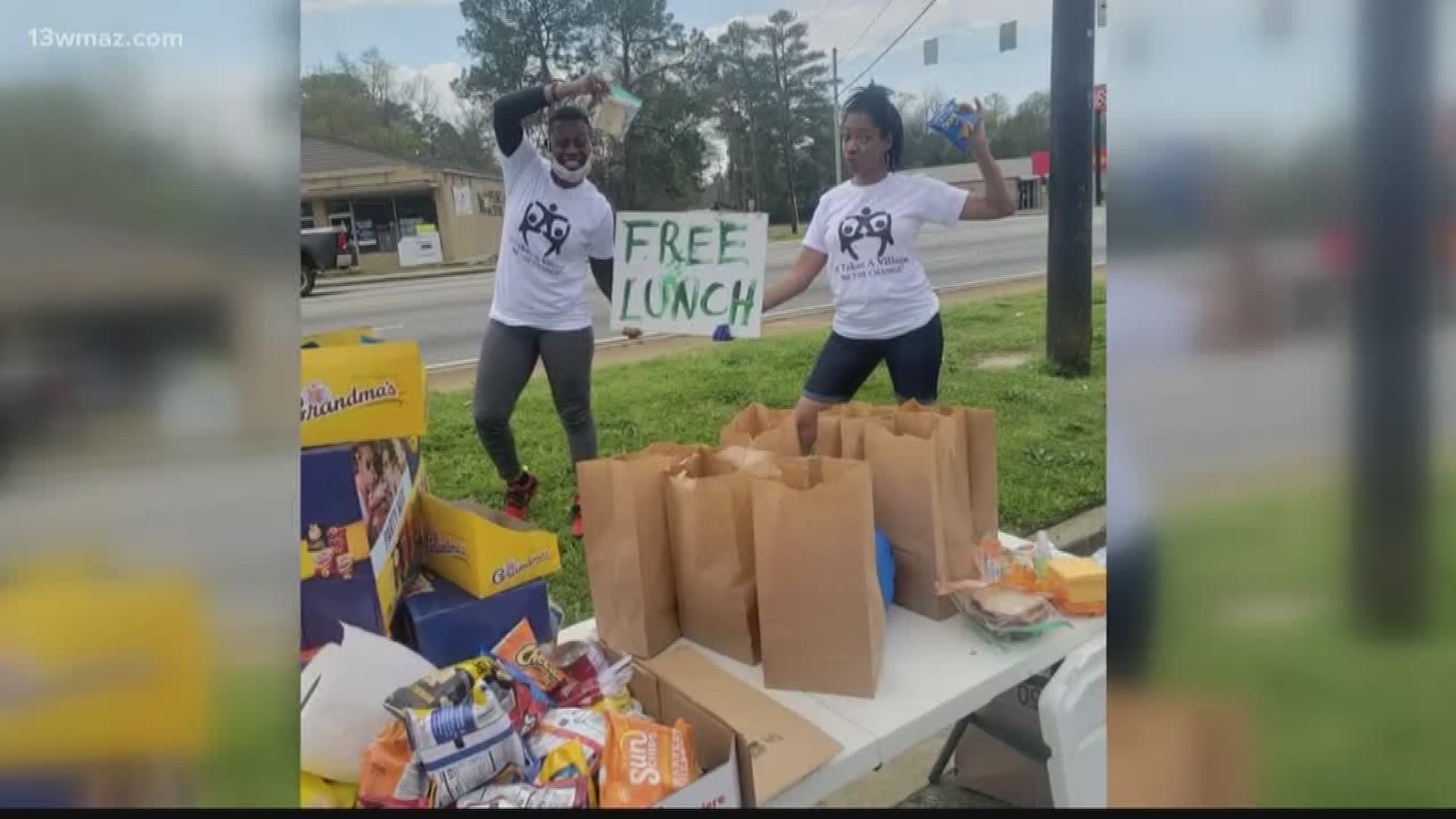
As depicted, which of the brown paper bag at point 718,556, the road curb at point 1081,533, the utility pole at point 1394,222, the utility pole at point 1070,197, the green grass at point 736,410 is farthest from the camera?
the utility pole at point 1070,197

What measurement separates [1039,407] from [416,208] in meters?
17.8

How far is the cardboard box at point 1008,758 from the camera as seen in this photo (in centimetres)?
186

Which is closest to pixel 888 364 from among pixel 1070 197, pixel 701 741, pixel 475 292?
pixel 701 741

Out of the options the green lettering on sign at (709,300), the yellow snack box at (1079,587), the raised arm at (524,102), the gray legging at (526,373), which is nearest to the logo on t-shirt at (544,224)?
the raised arm at (524,102)

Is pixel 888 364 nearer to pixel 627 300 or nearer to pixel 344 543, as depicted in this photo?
pixel 627 300

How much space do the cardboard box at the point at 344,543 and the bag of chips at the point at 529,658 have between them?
0.18 metres

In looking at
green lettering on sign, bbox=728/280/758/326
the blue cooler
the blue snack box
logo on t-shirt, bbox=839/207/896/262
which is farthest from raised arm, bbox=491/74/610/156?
the blue cooler

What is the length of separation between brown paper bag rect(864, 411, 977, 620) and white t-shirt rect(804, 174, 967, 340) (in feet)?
4.58

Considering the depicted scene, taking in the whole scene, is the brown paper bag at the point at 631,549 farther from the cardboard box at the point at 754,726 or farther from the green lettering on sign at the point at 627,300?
the green lettering on sign at the point at 627,300

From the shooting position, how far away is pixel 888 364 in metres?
3.12

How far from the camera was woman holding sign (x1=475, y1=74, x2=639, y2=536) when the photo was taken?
3113mm

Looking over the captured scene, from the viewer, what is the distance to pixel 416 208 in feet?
67.3

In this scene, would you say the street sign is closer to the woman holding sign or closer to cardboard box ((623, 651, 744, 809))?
the woman holding sign

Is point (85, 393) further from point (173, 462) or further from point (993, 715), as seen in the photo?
point (993, 715)
